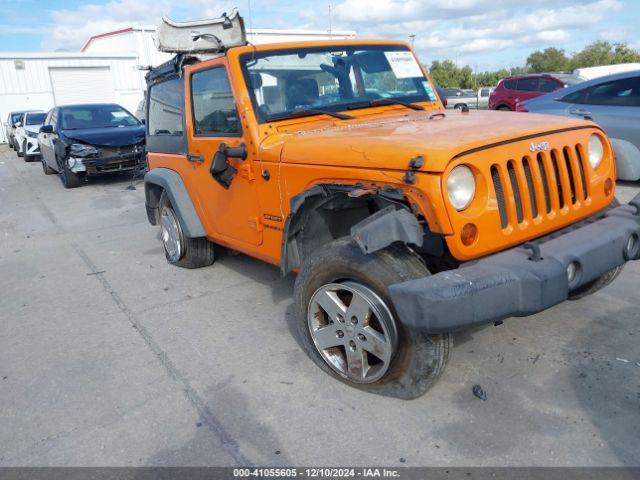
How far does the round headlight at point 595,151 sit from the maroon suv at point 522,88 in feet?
40.9

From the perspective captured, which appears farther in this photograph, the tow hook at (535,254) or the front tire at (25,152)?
the front tire at (25,152)

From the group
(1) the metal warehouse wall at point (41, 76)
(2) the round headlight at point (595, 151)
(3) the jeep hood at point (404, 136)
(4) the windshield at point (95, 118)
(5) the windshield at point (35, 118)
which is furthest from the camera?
(1) the metal warehouse wall at point (41, 76)

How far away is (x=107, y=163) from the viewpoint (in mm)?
10828

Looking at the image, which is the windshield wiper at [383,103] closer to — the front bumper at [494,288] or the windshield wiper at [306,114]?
the windshield wiper at [306,114]

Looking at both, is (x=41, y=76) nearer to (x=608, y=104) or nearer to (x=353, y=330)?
(x=608, y=104)

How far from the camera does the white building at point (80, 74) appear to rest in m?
25.5

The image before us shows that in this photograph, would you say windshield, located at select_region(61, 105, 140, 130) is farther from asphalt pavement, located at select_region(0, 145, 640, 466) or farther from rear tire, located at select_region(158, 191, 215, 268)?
asphalt pavement, located at select_region(0, 145, 640, 466)

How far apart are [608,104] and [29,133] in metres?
15.8

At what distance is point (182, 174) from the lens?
187 inches

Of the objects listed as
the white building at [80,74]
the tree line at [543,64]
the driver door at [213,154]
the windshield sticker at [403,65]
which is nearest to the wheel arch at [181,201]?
the driver door at [213,154]

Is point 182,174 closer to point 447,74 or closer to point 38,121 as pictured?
point 38,121

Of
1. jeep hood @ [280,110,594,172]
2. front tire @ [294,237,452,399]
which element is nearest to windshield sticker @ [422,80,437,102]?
jeep hood @ [280,110,594,172]

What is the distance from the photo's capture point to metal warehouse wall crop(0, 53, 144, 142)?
25438 mm

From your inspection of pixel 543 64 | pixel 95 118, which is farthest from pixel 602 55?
pixel 95 118
